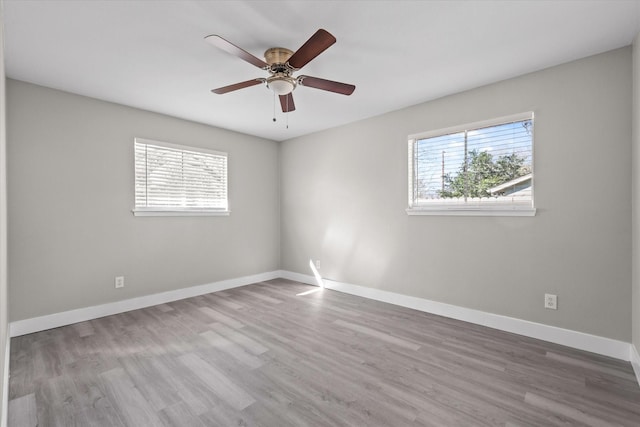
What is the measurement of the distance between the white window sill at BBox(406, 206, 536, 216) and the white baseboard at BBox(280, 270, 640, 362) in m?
1.00

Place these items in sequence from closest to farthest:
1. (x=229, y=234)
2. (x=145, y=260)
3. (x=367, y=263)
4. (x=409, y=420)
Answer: (x=409, y=420), (x=145, y=260), (x=367, y=263), (x=229, y=234)

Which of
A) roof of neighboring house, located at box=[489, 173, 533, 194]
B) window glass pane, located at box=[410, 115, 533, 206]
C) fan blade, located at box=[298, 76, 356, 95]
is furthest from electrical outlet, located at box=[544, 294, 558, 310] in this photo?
fan blade, located at box=[298, 76, 356, 95]

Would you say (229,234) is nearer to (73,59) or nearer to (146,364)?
(146,364)

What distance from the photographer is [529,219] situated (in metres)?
2.71

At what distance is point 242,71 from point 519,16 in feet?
7.00

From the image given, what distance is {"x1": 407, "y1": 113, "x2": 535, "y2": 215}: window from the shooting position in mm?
2783

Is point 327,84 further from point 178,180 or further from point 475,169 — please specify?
point 178,180

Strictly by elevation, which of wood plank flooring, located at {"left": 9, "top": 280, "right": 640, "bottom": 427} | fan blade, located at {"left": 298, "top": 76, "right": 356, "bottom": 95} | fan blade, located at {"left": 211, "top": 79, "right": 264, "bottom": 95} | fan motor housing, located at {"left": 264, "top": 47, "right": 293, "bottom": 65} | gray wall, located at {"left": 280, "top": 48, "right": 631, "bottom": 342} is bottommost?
wood plank flooring, located at {"left": 9, "top": 280, "right": 640, "bottom": 427}

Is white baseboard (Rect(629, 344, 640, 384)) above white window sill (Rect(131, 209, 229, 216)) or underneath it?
underneath

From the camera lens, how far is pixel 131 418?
1.67m

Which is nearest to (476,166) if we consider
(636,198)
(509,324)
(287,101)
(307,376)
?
(636,198)

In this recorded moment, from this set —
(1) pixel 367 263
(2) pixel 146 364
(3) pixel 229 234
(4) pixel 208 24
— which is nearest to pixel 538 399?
(1) pixel 367 263

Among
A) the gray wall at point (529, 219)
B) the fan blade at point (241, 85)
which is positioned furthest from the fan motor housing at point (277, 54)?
the gray wall at point (529, 219)

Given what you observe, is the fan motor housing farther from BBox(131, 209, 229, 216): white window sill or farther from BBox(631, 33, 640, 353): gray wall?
BBox(631, 33, 640, 353): gray wall
